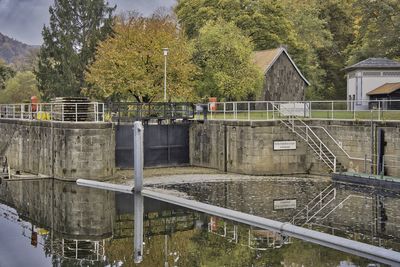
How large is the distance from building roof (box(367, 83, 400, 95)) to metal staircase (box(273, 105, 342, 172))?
9.78 meters

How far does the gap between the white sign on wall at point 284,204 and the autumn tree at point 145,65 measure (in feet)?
54.7

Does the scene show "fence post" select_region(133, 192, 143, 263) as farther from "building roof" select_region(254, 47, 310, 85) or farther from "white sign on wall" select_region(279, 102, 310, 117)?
"building roof" select_region(254, 47, 310, 85)

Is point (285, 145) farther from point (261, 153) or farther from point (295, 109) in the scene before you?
point (295, 109)

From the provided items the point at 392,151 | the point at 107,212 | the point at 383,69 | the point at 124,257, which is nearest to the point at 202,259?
the point at 124,257

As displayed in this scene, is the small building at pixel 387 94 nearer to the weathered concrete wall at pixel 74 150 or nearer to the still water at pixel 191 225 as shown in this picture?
the still water at pixel 191 225

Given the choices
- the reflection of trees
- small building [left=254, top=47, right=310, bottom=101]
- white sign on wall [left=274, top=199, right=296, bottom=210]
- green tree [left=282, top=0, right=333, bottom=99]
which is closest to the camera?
the reflection of trees

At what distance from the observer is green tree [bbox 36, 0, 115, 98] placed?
4425 cm

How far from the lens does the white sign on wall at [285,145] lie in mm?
27234

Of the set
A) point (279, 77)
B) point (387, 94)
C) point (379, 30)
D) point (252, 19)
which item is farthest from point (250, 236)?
point (379, 30)

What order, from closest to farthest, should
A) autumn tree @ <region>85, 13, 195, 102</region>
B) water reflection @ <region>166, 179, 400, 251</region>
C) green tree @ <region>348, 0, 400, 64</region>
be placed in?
water reflection @ <region>166, 179, 400, 251</region>
autumn tree @ <region>85, 13, 195, 102</region>
green tree @ <region>348, 0, 400, 64</region>

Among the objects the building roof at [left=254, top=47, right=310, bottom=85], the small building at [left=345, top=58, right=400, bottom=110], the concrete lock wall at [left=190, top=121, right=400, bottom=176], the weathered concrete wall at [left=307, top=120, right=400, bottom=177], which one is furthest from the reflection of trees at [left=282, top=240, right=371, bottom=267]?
the building roof at [left=254, top=47, right=310, bottom=85]

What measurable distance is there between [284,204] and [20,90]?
56.4m

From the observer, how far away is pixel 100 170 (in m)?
25.6

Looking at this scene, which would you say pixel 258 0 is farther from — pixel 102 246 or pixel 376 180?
pixel 102 246
